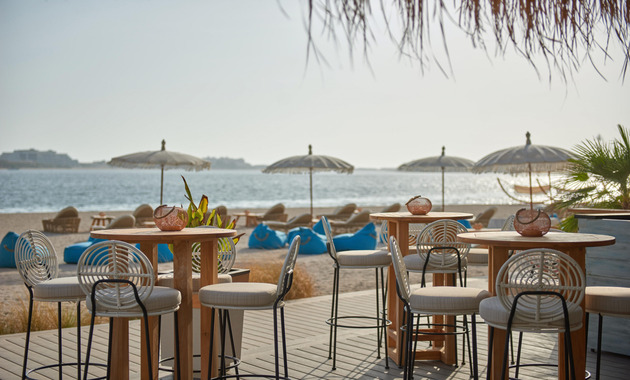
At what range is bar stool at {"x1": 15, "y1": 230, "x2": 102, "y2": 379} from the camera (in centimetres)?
375

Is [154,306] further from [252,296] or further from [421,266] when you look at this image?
[421,266]

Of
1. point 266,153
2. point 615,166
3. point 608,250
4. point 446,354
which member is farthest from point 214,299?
point 266,153

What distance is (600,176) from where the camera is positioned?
649 centimetres

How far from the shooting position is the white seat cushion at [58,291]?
12.3 ft

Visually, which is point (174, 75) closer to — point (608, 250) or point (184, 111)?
point (184, 111)

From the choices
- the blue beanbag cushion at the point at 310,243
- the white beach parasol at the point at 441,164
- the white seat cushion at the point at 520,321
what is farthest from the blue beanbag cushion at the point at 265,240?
the white seat cushion at the point at 520,321

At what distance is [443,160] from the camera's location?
19.1 m

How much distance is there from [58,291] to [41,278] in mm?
389

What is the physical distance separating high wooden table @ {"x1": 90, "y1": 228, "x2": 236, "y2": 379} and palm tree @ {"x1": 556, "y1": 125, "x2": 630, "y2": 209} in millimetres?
4335

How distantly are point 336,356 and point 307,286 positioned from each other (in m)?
2.56

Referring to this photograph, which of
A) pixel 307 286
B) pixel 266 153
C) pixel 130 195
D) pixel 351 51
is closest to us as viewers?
pixel 351 51

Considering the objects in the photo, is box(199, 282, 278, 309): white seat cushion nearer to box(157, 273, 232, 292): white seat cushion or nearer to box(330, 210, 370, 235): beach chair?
box(157, 273, 232, 292): white seat cushion

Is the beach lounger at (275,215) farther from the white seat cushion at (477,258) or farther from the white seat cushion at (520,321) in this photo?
the white seat cushion at (520,321)

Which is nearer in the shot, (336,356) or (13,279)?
(336,356)
